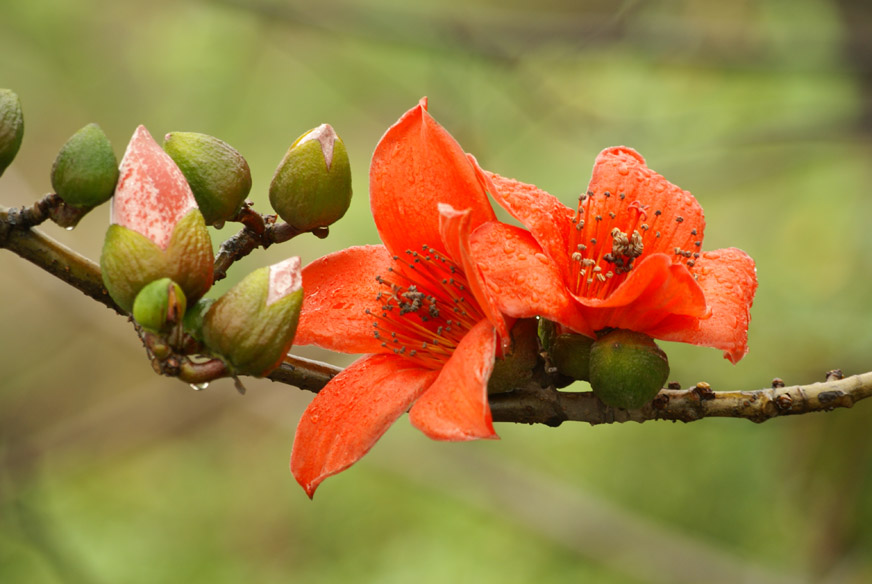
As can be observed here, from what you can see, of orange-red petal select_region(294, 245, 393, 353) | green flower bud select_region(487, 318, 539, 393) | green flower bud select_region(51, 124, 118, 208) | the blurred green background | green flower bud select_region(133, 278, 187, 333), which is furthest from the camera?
the blurred green background

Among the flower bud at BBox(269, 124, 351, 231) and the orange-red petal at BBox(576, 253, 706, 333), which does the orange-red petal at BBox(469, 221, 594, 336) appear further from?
the flower bud at BBox(269, 124, 351, 231)

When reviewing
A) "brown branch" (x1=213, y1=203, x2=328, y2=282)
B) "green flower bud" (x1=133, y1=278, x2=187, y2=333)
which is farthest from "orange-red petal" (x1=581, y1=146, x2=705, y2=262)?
"green flower bud" (x1=133, y1=278, x2=187, y2=333)

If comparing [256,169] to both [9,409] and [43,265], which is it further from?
[43,265]

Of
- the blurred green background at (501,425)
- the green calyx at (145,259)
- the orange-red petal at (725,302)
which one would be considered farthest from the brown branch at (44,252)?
the blurred green background at (501,425)

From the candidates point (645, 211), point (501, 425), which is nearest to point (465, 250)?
point (645, 211)

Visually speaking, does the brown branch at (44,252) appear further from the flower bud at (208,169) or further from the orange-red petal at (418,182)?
the orange-red petal at (418,182)

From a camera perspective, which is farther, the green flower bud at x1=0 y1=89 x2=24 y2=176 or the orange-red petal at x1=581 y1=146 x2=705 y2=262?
the orange-red petal at x1=581 y1=146 x2=705 y2=262
